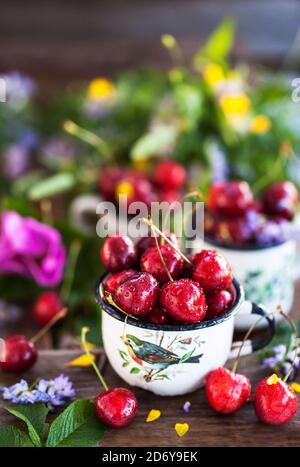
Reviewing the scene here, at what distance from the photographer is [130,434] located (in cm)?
75

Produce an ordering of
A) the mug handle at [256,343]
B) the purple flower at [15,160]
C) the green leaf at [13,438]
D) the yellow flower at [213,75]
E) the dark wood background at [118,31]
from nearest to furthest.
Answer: the green leaf at [13,438] → the mug handle at [256,343] → the yellow flower at [213,75] → the purple flower at [15,160] → the dark wood background at [118,31]

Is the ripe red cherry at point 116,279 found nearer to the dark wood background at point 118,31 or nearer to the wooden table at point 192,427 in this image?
the wooden table at point 192,427

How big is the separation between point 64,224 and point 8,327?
8.5 inches

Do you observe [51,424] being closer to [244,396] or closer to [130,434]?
[130,434]

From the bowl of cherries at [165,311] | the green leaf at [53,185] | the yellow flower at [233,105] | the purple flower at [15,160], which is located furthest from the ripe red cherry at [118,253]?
the purple flower at [15,160]

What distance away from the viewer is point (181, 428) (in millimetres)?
751

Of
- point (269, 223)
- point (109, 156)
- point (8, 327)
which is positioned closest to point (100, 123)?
point (109, 156)

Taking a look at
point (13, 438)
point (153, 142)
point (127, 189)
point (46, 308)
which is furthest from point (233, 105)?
point (13, 438)

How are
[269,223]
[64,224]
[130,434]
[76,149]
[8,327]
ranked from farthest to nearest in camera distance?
[76,149]
[64,224]
[8,327]
[269,223]
[130,434]

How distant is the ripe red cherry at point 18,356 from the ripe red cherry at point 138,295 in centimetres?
18

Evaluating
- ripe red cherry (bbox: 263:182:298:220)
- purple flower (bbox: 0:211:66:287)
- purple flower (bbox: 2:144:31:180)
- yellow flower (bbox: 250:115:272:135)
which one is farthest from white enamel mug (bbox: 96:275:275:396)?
purple flower (bbox: 2:144:31:180)

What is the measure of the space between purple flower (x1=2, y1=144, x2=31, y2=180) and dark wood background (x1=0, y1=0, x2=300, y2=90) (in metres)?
0.33

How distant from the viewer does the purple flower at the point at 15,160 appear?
1649mm

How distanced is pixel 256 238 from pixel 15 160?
2.80 feet
